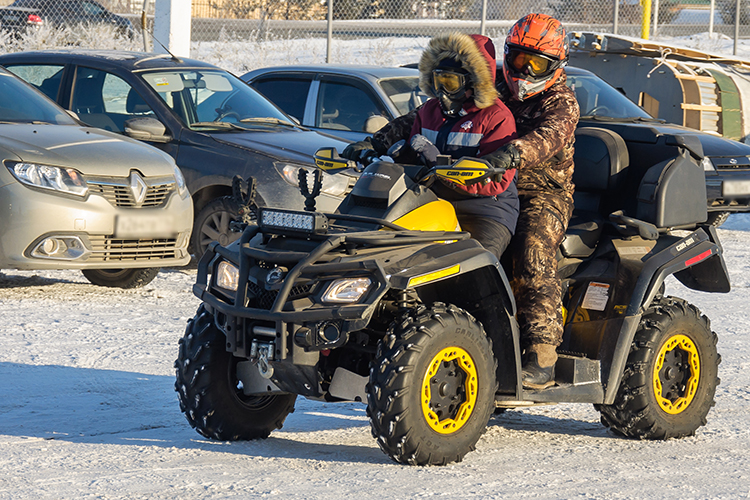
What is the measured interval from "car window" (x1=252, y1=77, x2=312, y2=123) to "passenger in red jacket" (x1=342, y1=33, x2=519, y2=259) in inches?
240

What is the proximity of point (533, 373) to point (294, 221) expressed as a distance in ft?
4.19

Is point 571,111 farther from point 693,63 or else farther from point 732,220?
point 693,63

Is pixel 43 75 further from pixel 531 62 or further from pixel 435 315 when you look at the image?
pixel 435 315

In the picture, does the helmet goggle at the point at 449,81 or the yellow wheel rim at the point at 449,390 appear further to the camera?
the helmet goggle at the point at 449,81

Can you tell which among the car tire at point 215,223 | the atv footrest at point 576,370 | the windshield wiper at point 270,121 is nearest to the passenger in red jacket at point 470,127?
the atv footrest at point 576,370

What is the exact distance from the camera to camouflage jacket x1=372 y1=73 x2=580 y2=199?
4.65 meters

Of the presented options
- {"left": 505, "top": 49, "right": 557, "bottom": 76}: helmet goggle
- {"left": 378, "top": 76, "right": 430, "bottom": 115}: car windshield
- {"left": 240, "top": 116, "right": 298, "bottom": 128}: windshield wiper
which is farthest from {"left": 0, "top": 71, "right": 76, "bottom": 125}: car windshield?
{"left": 505, "top": 49, "right": 557, "bottom": 76}: helmet goggle

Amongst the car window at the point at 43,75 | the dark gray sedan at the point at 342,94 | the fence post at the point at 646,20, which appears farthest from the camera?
the fence post at the point at 646,20

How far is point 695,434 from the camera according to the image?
5125 mm

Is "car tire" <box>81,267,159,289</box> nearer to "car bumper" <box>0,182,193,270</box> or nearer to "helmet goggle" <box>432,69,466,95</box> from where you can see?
"car bumper" <box>0,182,193,270</box>

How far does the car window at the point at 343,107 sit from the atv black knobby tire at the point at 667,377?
18.0 feet

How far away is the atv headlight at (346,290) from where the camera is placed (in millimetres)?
3967

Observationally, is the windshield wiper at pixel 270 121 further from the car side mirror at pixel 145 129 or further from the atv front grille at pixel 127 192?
the atv front grille at pixel 127 192

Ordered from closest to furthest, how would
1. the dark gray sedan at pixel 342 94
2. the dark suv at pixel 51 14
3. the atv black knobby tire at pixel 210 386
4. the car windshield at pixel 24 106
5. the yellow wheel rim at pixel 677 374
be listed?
the atv black knobby tire at pixel 210 386, the yellow wheel rim at pixel 677 374, the car windshield at pixel 24 106, the dark gray sedan at pixel 342 94, the dark suv at pixel 51 14
